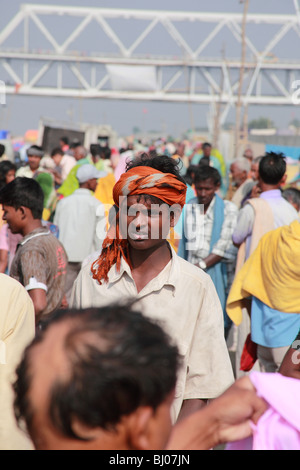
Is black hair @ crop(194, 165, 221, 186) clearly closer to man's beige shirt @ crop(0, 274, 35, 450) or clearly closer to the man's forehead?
the man's forehead

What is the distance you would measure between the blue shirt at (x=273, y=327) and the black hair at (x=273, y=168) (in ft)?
3.96

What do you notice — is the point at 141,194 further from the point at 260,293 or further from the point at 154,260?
the point at 260,293

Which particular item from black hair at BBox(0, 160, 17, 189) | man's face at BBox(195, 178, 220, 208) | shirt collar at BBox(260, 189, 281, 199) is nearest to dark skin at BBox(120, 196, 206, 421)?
shirt collar at BBox(260, 189, 281, 199)

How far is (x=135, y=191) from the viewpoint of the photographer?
2.50m

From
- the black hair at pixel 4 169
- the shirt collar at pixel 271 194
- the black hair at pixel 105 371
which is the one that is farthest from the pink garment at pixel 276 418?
the black hair at pixel 4 169

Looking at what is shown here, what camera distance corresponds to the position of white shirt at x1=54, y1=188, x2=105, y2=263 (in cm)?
680

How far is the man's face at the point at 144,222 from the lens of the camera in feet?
8.11

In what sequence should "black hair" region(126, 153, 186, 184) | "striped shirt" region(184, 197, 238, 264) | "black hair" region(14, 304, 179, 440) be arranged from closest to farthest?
"black hair" region(14, 304, 179, 440), "black hair" region(126, 153, 186, 184), "striped shirt" region(184, 197, 238, 264)

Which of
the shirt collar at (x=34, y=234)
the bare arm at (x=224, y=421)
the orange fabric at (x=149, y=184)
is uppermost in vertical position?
the orange fabric at (x=149, y=184)

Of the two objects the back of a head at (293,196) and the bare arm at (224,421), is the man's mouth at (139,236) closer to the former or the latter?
the bare arm at (224,421)

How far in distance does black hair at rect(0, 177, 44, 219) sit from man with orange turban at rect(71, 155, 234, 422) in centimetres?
143

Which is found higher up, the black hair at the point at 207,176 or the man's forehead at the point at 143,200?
the man's forehead at the point at 143,200

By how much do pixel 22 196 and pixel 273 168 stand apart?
7.65 feet

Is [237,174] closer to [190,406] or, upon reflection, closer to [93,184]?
[93,184]
